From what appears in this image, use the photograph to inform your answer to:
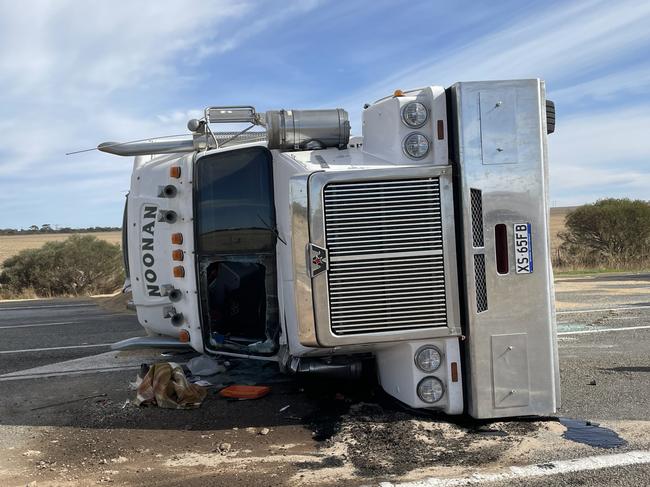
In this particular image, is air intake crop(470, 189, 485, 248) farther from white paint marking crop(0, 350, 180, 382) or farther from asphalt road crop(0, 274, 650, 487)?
white paint marking crop(0, 350, 180, 382)

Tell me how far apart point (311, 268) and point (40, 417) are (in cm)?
279

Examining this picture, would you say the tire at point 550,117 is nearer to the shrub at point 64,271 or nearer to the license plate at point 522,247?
the license plate at point 522,247

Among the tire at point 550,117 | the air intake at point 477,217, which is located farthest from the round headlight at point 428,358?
the tire at point 550,117

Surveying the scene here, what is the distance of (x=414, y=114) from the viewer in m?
4.12

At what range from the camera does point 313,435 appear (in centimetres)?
419

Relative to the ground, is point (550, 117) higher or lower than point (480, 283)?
higher

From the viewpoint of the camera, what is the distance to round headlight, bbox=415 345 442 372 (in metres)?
4.07

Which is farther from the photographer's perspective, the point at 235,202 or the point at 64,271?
the point at 64,271

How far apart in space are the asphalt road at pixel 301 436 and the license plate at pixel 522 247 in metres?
1.14

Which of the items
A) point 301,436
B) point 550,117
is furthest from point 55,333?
point 550,117

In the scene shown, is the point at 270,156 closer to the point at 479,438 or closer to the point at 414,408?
the point at 414,408

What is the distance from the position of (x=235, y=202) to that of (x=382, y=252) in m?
1.53

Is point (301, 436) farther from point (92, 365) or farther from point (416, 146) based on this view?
point (92, 365)

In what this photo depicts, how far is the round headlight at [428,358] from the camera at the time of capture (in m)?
4.07
